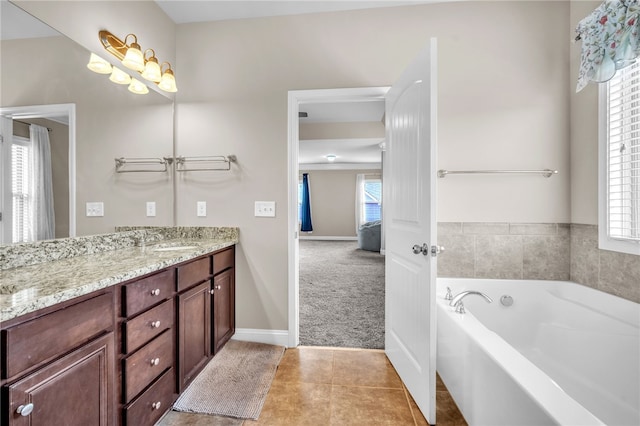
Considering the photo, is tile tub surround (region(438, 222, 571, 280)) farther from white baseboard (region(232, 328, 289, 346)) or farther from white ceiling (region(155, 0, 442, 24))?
white ceiling (region(155, 0, 442, 24))

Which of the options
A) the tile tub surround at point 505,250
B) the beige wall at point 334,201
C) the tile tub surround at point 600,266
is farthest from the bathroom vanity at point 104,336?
the beige wall at point 334,201

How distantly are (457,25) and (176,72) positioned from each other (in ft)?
7.43

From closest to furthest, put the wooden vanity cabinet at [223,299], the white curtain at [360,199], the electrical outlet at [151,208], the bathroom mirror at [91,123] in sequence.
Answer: the bathroom mirror at [91,123] < the wooden vanity cabinet at [223,299] < the electrical outlet at [151,208] < the white curtain at [360,199]

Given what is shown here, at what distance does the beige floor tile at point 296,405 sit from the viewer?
1.51 meters

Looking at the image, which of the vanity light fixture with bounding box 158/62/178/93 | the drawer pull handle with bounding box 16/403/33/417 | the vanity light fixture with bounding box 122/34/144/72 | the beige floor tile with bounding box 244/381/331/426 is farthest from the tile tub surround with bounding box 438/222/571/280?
the vanity light fixture with bounding box 122/34/144/72

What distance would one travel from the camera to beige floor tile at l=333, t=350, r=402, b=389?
1.82m

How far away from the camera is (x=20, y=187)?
1249 mm

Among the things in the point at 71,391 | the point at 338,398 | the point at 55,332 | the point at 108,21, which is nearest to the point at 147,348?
the point at 71,391

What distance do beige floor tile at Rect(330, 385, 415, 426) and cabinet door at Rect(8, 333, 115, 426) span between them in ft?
3.50

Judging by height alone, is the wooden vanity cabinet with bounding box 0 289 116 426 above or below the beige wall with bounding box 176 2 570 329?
below

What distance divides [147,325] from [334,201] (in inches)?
302

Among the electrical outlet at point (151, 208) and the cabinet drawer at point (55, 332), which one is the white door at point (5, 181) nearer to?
the cabinet drawer at point (55, 332)

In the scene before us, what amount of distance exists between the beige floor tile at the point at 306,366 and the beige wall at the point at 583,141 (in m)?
2.02

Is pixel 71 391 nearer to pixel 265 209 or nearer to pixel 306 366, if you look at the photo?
pixel 306 366
